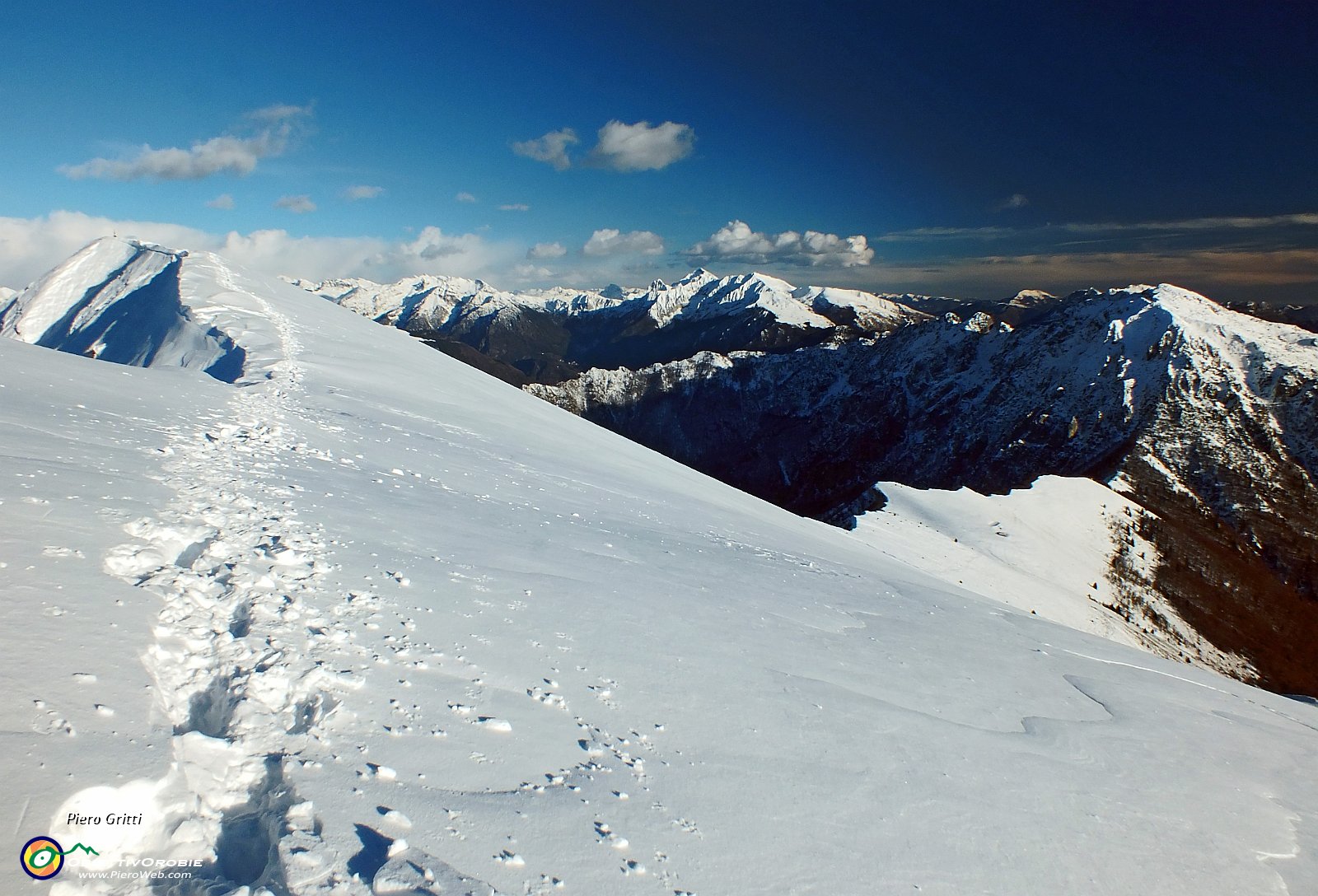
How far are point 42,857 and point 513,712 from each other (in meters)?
3.47

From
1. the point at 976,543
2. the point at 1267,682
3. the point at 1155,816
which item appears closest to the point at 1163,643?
the point at 1267,682

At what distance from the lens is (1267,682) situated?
239 ft

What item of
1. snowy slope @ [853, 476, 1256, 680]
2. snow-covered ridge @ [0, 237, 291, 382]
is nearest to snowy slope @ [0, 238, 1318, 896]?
snow-covered ridge @ [0, 237, 291, 382]

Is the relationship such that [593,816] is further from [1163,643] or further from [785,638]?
[1163,643]

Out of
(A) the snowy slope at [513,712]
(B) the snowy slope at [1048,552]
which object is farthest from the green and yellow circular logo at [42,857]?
(B) the snowy slope at [1048,552]

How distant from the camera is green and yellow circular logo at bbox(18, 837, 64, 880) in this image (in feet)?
11.6

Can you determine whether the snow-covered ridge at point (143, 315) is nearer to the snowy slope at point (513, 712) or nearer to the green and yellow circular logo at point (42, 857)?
the snowy slope at point (513, 712)

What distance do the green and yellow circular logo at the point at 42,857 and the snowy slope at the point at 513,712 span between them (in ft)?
0.27

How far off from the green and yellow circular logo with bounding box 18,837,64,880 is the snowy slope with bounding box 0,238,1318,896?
0.27ft

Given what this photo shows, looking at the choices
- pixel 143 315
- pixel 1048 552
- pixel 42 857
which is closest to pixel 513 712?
pixel 42 857

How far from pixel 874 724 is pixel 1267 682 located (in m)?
98.6

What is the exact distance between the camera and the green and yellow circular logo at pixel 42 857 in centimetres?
353

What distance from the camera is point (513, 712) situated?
6320mm

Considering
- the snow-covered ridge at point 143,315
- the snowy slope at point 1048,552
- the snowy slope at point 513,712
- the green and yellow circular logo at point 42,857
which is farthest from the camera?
the snowy slope at point 1048,552
